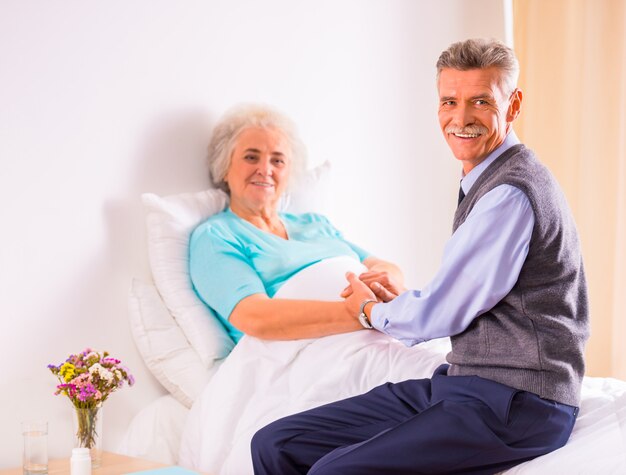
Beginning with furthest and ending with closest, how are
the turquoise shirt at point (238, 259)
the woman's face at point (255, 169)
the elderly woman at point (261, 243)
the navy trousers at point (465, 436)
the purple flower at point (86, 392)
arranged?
the woman's face at point (255, 169) → the turquoise shirt at point (238, 259) → the elderly woman at point (261, 243) → the purple flower at point (86, 392) → the navy trousers at point (465, 436)

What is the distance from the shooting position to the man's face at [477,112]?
5.88 feet

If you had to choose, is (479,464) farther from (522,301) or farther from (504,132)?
(504,132)

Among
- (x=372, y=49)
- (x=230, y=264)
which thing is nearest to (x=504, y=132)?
(x=230, y=264)

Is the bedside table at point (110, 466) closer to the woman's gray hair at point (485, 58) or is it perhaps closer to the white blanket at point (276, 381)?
the white blanket at point (276, 381)

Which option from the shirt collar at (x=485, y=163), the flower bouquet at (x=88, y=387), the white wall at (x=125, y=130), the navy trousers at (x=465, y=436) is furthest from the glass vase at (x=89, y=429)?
the shirt collar at (x=485, y=163)

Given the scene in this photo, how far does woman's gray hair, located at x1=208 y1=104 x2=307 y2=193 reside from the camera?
2.57 meters

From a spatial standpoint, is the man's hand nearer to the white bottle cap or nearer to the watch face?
the watch face

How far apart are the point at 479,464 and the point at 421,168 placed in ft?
6.74

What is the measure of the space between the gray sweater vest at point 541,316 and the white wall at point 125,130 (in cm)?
115

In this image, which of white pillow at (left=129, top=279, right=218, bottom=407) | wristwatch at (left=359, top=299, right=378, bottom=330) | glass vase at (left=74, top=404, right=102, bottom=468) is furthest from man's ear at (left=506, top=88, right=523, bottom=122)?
glass vase at (left=74, top=404, right=102, bottom=468)

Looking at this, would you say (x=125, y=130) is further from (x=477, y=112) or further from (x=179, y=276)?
(x=477, y=112)

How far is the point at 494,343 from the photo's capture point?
1.62 m

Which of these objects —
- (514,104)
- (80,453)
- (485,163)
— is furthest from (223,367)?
(514,104)

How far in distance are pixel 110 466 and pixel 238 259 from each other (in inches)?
26.8
